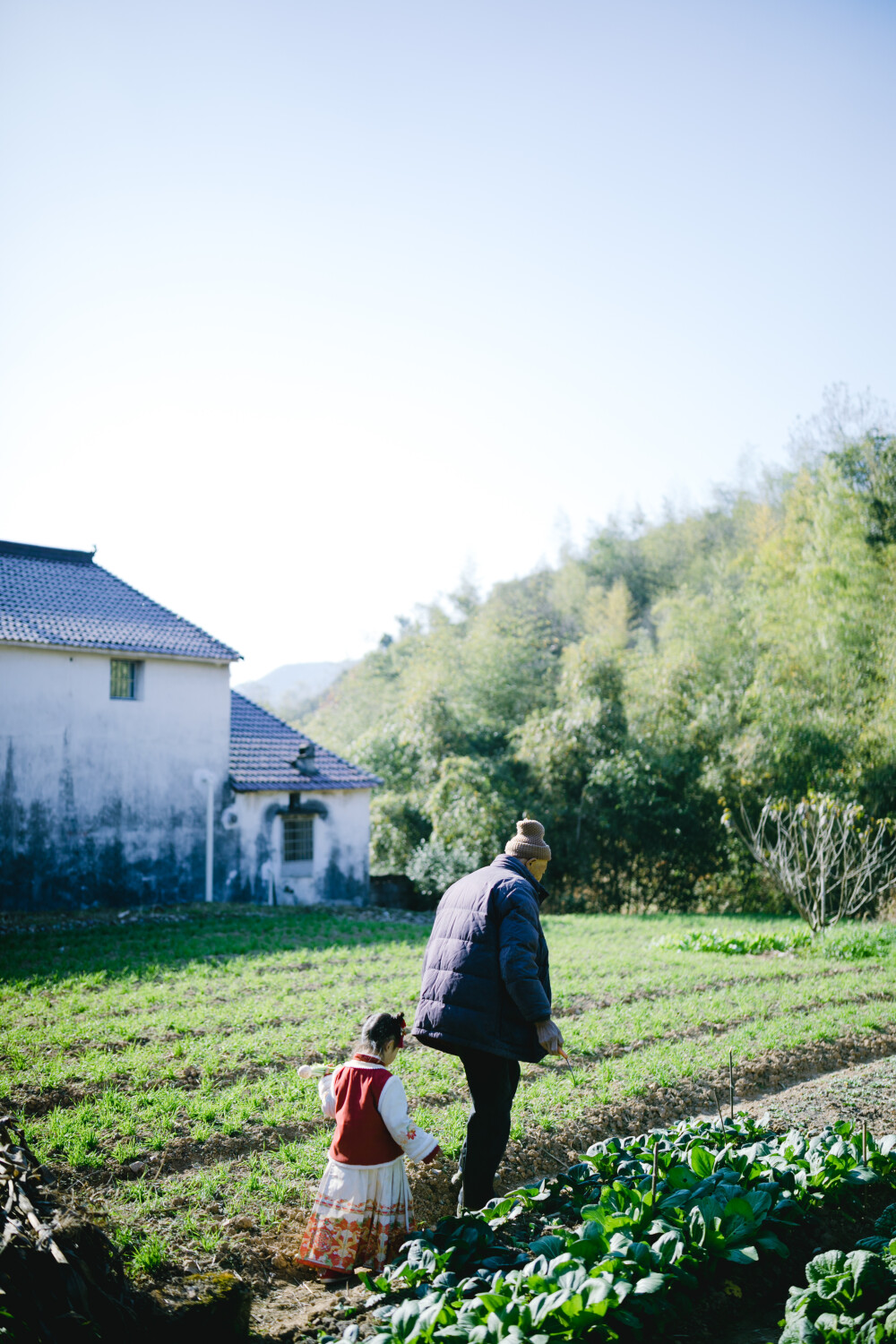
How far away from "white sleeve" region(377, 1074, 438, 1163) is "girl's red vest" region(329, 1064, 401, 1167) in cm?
4

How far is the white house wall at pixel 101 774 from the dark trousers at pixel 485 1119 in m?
12.5

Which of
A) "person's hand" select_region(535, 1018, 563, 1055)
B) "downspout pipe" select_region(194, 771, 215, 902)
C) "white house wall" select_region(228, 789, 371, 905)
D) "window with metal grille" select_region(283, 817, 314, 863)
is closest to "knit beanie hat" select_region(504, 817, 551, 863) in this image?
"person's hand" select_region(535, 1018, 563, 1055)

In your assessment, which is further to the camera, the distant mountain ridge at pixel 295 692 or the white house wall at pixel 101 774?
the distant mountain ridge at pixel 295 692

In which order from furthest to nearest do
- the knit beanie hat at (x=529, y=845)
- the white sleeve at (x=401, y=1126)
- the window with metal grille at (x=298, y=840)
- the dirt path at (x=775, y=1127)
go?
the window with metal grille at (x=298, y=840) → the knit beanie hat at (x=529, y=845) → the white sleeve at (x=401, y=1126) → the dirt path at (x=775, y=1127)

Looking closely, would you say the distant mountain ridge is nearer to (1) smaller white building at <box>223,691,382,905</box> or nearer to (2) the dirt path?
(1) smaller white building at <box>223,691,382,905</box>

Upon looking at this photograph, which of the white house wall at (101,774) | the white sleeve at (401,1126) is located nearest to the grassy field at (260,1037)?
the white sleeve at (401,1126)

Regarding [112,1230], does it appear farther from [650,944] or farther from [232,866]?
[232,866]

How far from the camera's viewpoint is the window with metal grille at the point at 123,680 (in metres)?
15.1

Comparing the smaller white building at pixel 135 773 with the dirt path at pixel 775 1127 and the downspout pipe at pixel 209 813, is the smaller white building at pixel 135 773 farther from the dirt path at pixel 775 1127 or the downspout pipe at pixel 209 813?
the dirt path at pixel 775 1127

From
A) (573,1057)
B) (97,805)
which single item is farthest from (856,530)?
(97,805)

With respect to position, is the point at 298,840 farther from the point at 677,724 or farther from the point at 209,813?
the point at 677,724

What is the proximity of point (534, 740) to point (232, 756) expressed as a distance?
20.8 feet

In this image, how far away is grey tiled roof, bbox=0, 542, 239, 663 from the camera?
14.5m

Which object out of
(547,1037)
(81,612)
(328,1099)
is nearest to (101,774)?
(81,612)
